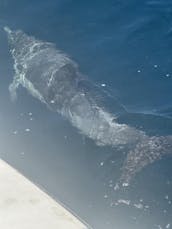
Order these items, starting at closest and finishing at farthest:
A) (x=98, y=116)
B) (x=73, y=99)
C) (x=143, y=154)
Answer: (x=143, y=154) < (x=98, y=116) < (x=73, y=99)

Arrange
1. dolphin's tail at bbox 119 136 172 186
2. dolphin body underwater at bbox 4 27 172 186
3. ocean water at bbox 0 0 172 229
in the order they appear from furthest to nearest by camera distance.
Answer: dolphin body underwater at bbox 4 27 172 186 < dolphin's tail at bbox 119 136 172 186 < ocean water at bbox 0 0 172 229

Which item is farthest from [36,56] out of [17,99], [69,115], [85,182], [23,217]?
[23,217]

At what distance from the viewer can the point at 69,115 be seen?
11.0 m

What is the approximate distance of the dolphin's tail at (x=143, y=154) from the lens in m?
9.38

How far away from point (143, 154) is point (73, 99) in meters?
2.33

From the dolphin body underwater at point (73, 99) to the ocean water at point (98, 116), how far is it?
41 millimetres

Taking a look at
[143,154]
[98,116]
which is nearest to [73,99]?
[98,116]

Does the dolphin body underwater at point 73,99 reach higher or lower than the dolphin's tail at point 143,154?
higher

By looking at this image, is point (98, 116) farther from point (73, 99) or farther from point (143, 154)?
point (143, 154)

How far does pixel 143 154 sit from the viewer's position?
9.48 metres

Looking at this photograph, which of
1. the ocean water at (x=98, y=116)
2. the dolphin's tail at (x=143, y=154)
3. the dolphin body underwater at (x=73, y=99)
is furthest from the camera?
the dolphin body underwater at (x=73, y=99)

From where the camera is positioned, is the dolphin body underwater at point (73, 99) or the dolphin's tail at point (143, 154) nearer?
the dolphin's tail at point (143, 154)

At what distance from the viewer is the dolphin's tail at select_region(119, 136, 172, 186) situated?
938 centimetres

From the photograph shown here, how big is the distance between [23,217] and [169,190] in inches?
137
